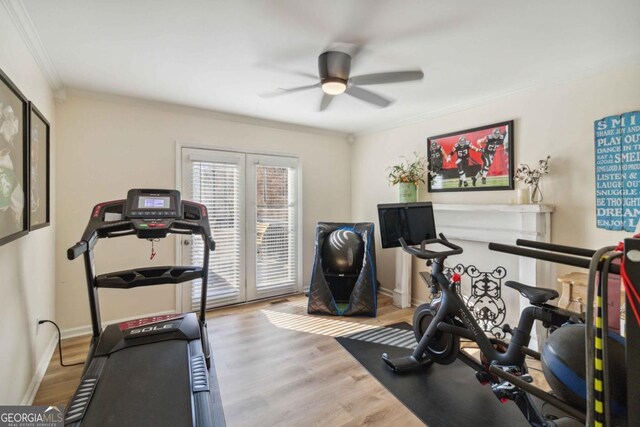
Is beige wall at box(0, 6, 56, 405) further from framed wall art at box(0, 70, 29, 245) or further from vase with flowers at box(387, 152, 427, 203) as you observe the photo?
vase with flowers at box(387, 152, 427, 203)

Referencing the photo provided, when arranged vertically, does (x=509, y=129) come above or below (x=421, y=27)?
below

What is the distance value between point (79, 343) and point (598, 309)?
12.6 ft

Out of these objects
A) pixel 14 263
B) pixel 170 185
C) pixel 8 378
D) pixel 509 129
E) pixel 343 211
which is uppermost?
pixel 509 129

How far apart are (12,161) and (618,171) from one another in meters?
4.07

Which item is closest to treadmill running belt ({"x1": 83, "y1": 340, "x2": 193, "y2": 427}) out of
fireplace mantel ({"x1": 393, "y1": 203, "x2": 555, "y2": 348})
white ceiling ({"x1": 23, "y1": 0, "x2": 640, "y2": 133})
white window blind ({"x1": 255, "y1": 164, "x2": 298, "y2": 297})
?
white ceiling ({"x1": 23, "y1": 0, "x2": 640, "y2": 133})

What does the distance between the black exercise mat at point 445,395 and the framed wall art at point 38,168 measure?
107 inches

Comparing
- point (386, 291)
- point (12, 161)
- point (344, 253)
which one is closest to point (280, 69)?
point (12, 161)

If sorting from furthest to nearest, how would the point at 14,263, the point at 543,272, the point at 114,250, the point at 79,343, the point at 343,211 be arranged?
1. the point at 343,211
2. the point at 114,250
3. the point at 79,343
4. the point at 543,272
5. the point at 14,263

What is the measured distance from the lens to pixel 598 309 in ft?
2.63

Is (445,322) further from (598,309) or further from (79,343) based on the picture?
(79,343)

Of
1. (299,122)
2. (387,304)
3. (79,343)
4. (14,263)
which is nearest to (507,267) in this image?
(387,304)

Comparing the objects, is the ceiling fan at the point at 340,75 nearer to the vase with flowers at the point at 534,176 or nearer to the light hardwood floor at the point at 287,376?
the vase with flowers at the point at 534,176

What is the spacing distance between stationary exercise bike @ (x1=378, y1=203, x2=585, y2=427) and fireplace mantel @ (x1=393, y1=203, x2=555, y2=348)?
3.12 feet

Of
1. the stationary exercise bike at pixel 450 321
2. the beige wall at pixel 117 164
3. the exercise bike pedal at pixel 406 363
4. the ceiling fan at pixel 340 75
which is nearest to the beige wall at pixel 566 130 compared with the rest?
the stationary exercise bike at pixel 450 321
